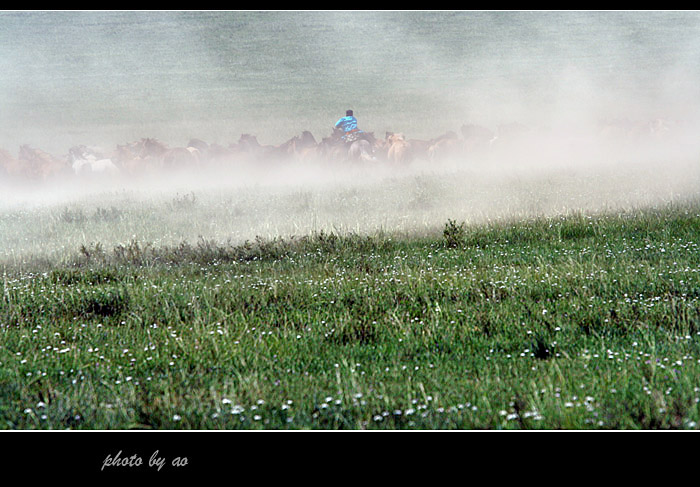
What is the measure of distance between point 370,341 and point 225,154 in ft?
106

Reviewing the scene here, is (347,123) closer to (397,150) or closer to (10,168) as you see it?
(397,150)

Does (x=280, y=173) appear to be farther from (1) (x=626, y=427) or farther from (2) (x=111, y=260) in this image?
(1) (x=626, y=427)

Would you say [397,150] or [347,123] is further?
[397,150]

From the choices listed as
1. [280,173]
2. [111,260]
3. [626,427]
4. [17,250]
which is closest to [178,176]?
[280,173]

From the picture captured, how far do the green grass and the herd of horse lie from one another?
2130 centimetres

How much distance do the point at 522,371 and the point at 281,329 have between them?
2635mm

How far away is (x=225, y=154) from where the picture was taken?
1423 inches

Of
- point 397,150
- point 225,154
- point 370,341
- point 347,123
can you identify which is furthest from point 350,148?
point 370,341

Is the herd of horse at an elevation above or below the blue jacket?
above

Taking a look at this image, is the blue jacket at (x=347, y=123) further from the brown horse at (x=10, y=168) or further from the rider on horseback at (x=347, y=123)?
the brown horse at (x=10, y=168)

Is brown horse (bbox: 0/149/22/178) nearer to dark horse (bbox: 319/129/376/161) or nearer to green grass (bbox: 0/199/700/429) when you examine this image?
dark horse (bbox: 319/129/376/161)

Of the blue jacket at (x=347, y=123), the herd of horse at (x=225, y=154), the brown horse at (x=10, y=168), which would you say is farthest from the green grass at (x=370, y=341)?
the brown horse at (x=10, y=168)

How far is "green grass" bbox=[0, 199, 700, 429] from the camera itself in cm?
404

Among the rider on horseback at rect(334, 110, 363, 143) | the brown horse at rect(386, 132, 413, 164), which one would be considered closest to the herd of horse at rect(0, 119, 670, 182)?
→ the brown horse at rect(386, 132, 413, 164)
